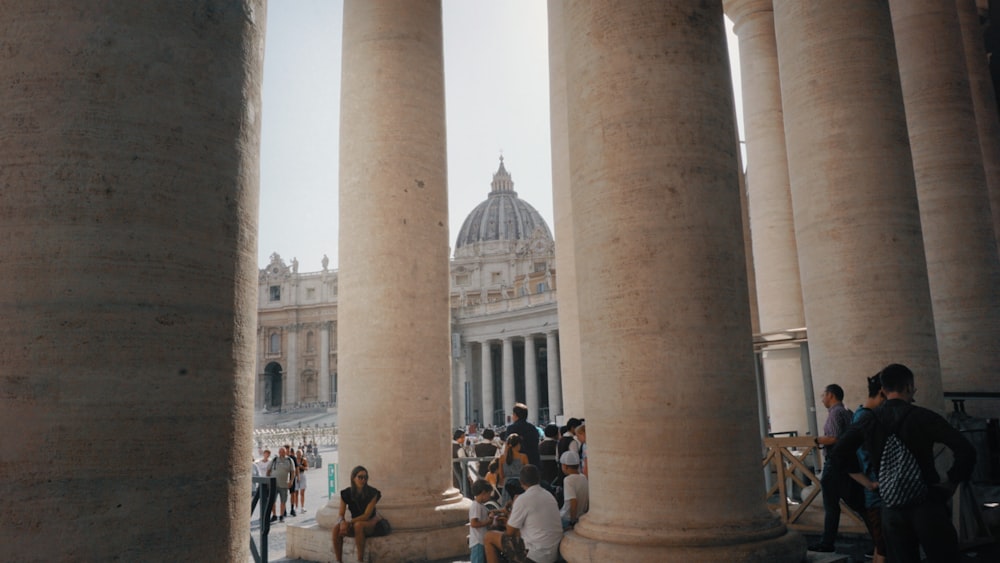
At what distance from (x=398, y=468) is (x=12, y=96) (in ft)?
37.8

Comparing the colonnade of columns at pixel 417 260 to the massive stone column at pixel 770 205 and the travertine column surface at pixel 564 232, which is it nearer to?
the travertine column surface at pixel 564 232

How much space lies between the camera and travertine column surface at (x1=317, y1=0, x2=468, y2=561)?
15148 mm

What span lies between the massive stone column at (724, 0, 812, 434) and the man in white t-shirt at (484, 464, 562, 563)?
17.0 metres

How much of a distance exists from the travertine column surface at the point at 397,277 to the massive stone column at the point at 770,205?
14.7m

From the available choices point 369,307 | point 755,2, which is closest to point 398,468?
point 369,307

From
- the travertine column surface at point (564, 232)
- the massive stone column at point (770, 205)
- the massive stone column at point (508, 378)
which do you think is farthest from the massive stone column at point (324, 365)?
the travertine column surface at point (564, 232)

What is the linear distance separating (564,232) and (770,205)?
33.1 ft

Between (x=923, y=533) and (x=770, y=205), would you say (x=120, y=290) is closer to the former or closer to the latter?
(x=923, y=533)

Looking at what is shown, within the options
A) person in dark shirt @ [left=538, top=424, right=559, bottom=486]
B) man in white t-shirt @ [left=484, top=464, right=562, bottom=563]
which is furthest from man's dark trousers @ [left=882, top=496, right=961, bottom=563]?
person in dark shirt @ [left=538, top=424, right=559, bottom=486]

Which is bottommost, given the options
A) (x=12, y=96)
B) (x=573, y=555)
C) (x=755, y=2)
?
(x=573, y=555)

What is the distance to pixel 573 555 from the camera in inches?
364

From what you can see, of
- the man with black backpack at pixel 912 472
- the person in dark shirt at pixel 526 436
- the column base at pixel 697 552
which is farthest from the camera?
the person in dark shirt at pixel 526 436

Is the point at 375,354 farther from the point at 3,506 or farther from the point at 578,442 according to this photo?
the point at 3,506

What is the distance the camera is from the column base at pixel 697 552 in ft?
27.8
